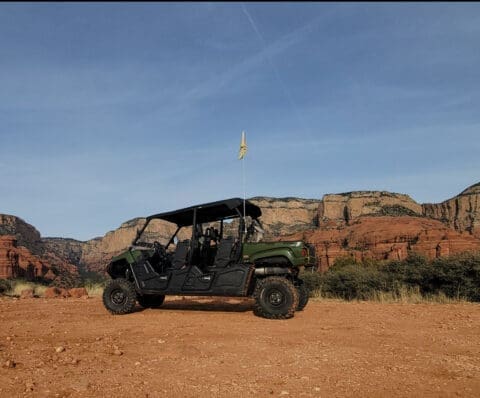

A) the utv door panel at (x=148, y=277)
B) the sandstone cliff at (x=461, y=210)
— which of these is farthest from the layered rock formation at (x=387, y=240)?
the utv door panel at (x=148, y=277)

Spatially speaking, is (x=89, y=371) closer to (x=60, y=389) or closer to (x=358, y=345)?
(x=60, y=389)

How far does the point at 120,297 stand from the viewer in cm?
974

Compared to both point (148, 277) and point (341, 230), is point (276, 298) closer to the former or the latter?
point (148, 277)

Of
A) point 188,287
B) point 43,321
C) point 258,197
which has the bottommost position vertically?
point 43,321


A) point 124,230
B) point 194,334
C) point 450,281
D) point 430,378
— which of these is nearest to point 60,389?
point 194,334

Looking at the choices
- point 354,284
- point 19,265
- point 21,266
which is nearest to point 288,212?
point 21,266

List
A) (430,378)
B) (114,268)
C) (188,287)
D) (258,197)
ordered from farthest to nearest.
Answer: (258,197) < (114,268) < (188,287) < (430,378)

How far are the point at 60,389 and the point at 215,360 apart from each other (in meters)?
1.77

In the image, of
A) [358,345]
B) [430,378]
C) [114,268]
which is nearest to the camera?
[430,378]

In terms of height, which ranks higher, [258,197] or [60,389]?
[258,197]

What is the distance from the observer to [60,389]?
3.90 metres

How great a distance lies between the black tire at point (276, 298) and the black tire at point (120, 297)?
9.73 ft

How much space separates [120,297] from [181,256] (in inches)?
68.9

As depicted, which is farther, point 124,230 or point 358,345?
point 124,230
